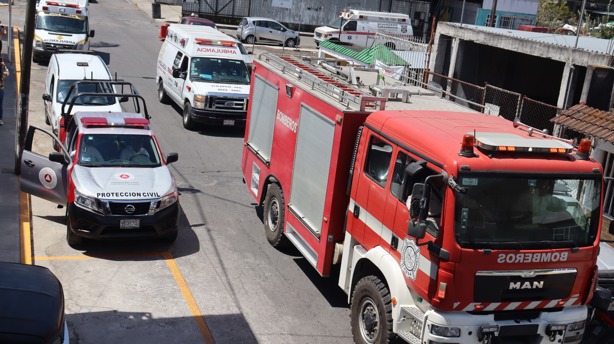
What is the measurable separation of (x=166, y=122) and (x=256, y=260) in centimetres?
1014

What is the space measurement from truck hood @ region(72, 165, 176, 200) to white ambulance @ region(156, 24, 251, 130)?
25.0 ft

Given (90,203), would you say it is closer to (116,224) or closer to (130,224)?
(116,224)

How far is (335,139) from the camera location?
395 inches

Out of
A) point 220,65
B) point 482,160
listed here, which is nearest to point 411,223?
point 482,160

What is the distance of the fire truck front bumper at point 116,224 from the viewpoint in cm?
1149

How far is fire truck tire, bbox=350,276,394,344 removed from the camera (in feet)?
28.4

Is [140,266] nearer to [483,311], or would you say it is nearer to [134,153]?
[134,153]

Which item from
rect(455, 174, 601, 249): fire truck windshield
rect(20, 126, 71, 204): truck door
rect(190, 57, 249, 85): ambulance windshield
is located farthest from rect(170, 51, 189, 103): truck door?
rect(455, 174, 601, 249): fire truck windshield

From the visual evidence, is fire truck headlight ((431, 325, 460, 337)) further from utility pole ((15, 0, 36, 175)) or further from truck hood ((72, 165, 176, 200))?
utility pole ((15, 0, 36, 175))

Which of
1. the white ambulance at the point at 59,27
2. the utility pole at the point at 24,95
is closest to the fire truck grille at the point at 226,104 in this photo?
the utility pole at the point at 24,95

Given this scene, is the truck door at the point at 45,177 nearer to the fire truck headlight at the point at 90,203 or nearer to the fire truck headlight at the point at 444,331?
the fire truck headlight at the point at 90,203

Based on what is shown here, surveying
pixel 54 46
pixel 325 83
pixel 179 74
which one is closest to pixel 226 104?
pixel 179 74

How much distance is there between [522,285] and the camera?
8023 millimetres

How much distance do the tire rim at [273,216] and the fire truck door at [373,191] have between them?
9.58 feet
